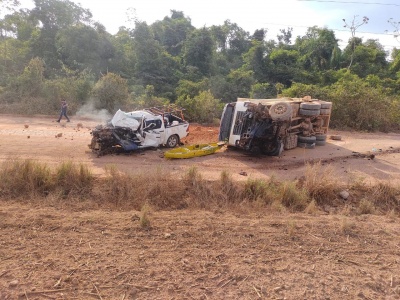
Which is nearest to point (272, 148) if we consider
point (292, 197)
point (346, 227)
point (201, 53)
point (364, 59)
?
point (292, 197)

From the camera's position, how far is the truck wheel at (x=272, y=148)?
44.2 feet

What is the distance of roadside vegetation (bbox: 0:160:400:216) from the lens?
8.66m

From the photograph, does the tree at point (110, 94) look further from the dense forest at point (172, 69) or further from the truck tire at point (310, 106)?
the truck tire at point (310, 106)

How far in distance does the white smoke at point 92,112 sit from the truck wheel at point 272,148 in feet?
36.4

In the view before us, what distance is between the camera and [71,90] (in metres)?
22.7

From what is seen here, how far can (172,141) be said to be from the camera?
14.6m

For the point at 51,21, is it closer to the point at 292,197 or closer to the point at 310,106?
the point at 310,106

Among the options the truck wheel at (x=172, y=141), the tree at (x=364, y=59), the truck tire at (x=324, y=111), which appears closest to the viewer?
the truck wheel at (x=172, y=141)

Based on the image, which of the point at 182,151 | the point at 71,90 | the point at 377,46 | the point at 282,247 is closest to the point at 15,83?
the point at 71,90

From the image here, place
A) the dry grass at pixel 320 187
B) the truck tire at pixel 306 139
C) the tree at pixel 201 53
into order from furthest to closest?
1. the tree at pixel 201 53
2. the truck tire at pixel 306 139
3. the dry grass at pixel 320 187

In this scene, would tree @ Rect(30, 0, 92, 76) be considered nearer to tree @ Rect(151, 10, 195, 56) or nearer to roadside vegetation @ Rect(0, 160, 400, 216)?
tree @ Rect(151, 10, 195, 56)

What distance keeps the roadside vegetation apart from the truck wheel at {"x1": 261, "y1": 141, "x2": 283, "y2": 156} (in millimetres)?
3587

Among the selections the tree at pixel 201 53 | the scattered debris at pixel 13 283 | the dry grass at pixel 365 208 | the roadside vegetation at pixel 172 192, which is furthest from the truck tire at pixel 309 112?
the tree at pixel 201 53

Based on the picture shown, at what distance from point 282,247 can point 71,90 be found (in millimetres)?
19675
